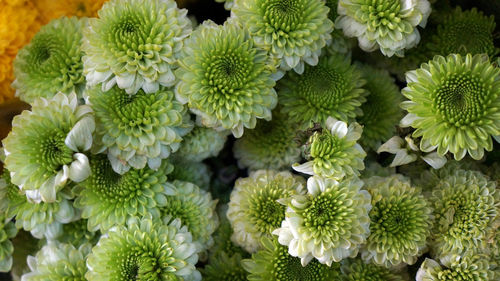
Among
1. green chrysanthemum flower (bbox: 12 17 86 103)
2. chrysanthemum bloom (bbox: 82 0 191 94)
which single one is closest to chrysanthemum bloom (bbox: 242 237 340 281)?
chrysanthemum bloom (bbox: 82 0 191 94)

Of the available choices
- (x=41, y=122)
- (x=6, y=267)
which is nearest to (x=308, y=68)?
(x=41, y=122)

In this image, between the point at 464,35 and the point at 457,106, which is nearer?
the point at 457,106

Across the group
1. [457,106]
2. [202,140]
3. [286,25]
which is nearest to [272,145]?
[202,140]

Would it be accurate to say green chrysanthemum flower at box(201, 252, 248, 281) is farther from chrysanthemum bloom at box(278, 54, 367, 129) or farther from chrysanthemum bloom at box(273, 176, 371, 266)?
chrysanthemum bloom at box(278, 54, 367, 129)

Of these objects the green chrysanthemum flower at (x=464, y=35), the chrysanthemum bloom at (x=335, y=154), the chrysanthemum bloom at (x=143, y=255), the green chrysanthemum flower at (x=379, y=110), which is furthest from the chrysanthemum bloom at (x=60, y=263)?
the green chrysanthemum flower at (x=464, y=35)

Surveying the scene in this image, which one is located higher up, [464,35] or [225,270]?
[464,35]

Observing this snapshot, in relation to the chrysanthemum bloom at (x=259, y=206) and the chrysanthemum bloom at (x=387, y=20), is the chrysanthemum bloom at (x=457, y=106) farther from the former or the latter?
the chrysanthemum bloom at (x=259, y=206)

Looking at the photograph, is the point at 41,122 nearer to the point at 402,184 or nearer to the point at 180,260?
the point at 180,260

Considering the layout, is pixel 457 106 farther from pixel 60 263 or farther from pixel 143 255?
pixel 60 263
